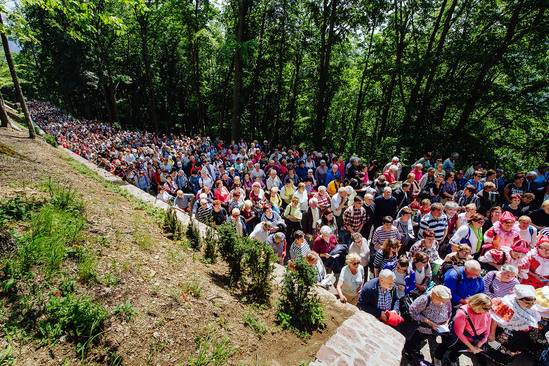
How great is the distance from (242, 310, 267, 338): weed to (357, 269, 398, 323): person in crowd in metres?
1.71

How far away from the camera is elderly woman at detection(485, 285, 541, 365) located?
339 cm

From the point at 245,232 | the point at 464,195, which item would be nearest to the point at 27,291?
the point at 245,232

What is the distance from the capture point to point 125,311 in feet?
9.36

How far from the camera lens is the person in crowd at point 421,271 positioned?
4184mm

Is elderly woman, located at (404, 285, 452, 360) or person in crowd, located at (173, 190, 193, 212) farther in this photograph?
person in crowd, located at (173, 190, 193, 212)

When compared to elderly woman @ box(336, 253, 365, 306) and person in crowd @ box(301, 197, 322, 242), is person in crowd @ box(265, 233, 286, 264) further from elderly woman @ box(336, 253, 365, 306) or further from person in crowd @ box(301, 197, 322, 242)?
elderly woman @ box(336, 253, 365, 306)

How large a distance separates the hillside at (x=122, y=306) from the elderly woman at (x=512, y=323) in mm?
2205

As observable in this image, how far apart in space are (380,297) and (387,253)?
0.97 m

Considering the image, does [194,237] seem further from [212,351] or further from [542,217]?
[542,217]

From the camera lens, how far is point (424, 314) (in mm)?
3732

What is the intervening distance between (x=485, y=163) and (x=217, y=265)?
45.1 feet

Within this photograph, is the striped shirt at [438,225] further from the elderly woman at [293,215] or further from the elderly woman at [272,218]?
the elderly woman at [272,218]

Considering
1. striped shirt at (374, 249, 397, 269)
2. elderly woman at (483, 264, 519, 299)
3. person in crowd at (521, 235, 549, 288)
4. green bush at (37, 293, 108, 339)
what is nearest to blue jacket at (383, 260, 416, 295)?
striped shirt at (374, 249, 397, 269)

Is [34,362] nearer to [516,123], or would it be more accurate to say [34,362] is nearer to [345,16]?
[345,16]
